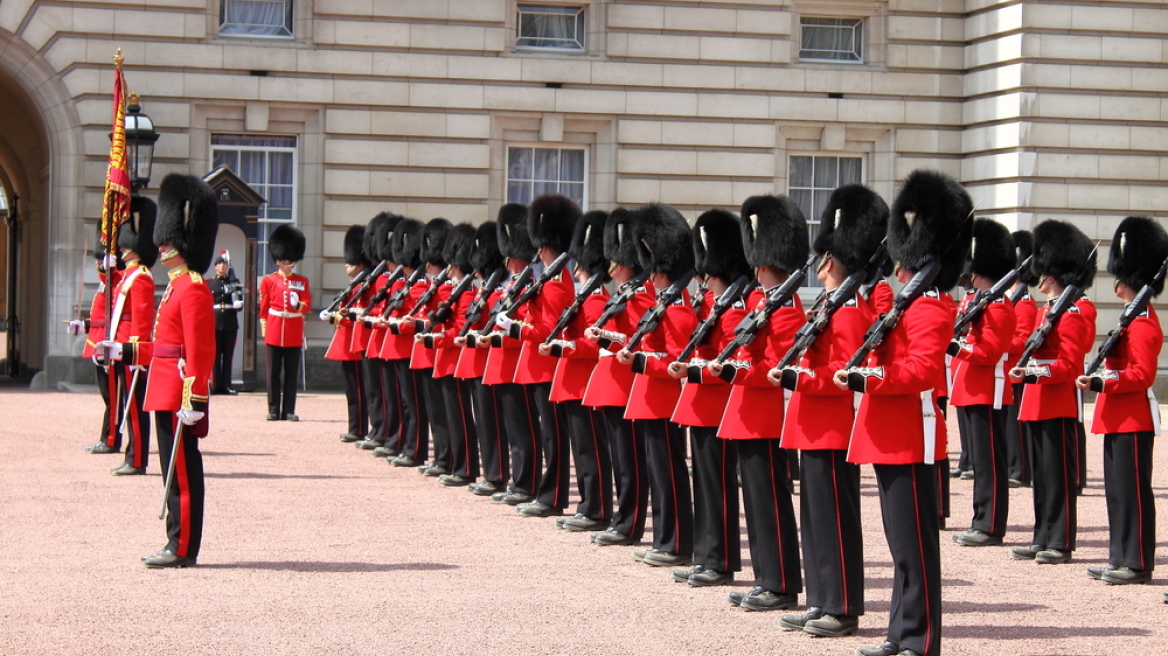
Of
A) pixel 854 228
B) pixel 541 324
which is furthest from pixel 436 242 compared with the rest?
pixel 854 228

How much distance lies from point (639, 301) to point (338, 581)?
71.2 inches

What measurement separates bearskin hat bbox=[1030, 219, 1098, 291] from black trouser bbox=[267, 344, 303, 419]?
6.61m

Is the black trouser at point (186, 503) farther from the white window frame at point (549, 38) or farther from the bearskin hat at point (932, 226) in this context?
the white window frame at point (549, 38)

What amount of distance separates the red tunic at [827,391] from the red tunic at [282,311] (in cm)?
760

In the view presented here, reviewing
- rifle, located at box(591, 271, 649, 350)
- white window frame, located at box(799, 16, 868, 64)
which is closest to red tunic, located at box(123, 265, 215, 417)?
rifle, located at box(591, 271, 649, 350)

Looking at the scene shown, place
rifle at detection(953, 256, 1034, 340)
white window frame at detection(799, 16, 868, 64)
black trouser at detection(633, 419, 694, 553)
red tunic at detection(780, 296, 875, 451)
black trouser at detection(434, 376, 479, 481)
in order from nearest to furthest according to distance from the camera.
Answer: red tunic at detection(780, 296, 875, 451) < black trouser at detection(633, 419, 694, 553) < rifle at detection(953, 256, 1034, 340) < black trouser at detection(434, 376, 479, 481) < white window frame at detection(799, 16, 868, 64)

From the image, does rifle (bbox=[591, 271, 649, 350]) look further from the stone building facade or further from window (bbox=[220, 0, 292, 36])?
window (bbox=[220, 0, 292, 36])

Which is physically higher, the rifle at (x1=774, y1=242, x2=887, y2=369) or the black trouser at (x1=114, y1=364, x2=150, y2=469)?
the rifle at (x1=774, y1=242, x2=887, y2=369)

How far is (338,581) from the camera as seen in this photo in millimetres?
5812

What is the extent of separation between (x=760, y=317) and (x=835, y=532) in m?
0.80

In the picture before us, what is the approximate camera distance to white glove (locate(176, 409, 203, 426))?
588 cm

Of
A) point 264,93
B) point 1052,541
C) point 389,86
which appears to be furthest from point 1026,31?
point 1052,541

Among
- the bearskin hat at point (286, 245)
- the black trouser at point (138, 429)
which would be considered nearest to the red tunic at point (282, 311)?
the bearskin hat at point (286, 245)

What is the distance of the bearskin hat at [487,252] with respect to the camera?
29.9ft
